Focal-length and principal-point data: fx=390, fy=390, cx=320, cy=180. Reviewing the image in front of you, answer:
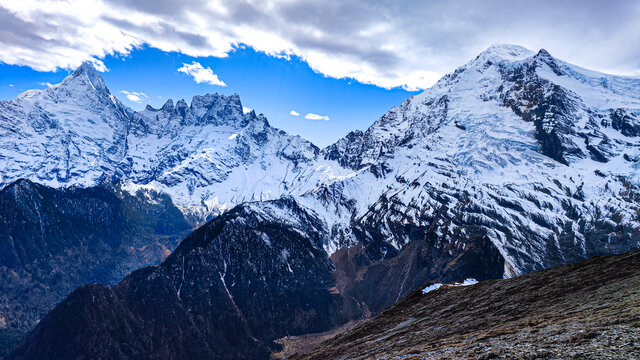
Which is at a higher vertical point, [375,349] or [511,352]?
[511,352]

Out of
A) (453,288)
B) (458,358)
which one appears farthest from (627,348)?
(453,288)

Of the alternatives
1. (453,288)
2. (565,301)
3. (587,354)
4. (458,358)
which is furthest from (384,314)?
(587,354)

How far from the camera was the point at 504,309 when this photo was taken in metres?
51.6

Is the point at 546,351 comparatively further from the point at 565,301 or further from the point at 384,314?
the point at 384,314

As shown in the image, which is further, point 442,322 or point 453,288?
point 453,288

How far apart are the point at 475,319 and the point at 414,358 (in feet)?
58.8

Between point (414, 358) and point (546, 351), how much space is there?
1323 cm

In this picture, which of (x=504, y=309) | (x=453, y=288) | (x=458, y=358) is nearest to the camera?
(x=458, y=358)

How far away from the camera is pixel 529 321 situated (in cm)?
4022

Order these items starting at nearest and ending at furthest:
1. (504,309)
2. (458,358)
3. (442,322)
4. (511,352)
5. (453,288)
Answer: (511,352) → (458,358) → (504,309) → (442,322) → (453,288)

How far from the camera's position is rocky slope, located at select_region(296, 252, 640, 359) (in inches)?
1126

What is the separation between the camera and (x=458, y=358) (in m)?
32.8

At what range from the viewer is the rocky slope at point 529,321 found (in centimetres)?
2859

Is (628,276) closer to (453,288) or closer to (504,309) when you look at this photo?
(504,309)
